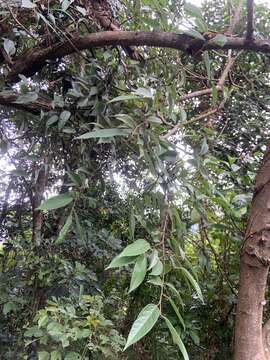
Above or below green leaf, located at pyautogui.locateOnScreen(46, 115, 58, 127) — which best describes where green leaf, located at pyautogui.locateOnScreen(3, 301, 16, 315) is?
below

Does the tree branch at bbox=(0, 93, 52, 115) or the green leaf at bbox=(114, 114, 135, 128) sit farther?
the tree branch at bbox=(0, 93, 52, 115)

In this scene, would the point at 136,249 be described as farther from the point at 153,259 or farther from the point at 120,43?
the point at 120,43

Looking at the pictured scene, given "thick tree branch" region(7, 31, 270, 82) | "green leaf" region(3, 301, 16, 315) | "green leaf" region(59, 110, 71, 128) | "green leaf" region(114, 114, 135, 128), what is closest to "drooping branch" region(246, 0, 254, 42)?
"thick tree branch" region(7, 31, 270, 82)

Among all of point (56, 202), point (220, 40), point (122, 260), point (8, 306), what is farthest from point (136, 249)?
point (8, 306)

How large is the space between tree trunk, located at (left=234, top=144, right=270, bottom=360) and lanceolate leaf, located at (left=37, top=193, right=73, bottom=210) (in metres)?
0.32

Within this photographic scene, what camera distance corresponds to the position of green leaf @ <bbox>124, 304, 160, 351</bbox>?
36 cm

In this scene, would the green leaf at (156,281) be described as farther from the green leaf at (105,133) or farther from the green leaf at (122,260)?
the green leaf at (105,133)

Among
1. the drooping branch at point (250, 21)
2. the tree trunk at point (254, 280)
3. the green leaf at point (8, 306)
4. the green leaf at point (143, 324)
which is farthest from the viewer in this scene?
the green leaf at point (8, 306)

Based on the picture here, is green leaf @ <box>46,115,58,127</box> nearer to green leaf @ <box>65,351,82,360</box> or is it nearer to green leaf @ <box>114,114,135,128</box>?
green leaf @ <box>114,114,135,128</box>

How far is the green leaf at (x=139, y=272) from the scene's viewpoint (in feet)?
1.32

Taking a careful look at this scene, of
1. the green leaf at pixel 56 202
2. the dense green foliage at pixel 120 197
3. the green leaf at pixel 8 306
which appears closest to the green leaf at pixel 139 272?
the dense green foliage at pixel 120 197

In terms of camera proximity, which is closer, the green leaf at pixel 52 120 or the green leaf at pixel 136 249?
the green leaf at pixel 136 249

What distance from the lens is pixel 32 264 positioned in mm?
931

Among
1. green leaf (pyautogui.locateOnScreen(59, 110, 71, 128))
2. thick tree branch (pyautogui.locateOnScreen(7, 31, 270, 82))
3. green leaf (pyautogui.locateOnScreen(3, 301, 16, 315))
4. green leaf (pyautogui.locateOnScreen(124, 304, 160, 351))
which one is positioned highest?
thick tree branch (pyautogui.locateOnScreen(7, 31, 270, 82))
